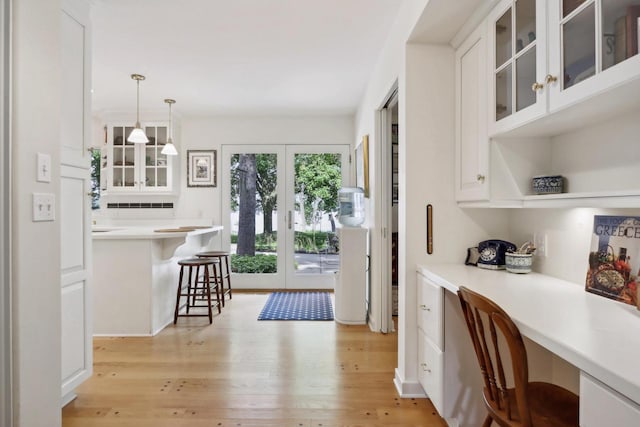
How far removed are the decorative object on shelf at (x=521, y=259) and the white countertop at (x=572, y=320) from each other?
0.12 ft

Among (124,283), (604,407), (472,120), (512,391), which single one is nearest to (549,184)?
(472,120)

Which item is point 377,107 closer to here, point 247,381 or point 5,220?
point 247,381

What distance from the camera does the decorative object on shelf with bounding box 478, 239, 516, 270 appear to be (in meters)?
1.93

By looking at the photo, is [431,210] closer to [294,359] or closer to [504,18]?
[504,18]

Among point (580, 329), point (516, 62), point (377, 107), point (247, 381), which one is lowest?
point (247, 381)

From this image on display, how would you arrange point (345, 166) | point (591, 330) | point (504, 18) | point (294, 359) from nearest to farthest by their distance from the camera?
point (591, 330)
point (504, 18)
point (294, 359)
point (345, 166)

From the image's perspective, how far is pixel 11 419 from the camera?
1273 millimetres

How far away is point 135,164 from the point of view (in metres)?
4.73

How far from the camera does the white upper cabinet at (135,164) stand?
473cm

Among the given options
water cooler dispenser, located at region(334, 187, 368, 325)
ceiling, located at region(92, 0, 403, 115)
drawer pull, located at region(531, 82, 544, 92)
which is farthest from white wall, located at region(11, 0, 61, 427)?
water cooler dispenser, located at region(334, 187, 368, 325)

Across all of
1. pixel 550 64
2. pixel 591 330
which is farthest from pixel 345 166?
pixel 591 330

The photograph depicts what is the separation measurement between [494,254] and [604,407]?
4.03 ft

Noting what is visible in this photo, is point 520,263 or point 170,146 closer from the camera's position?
point 520,263

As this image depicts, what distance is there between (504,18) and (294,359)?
248 centimetres
